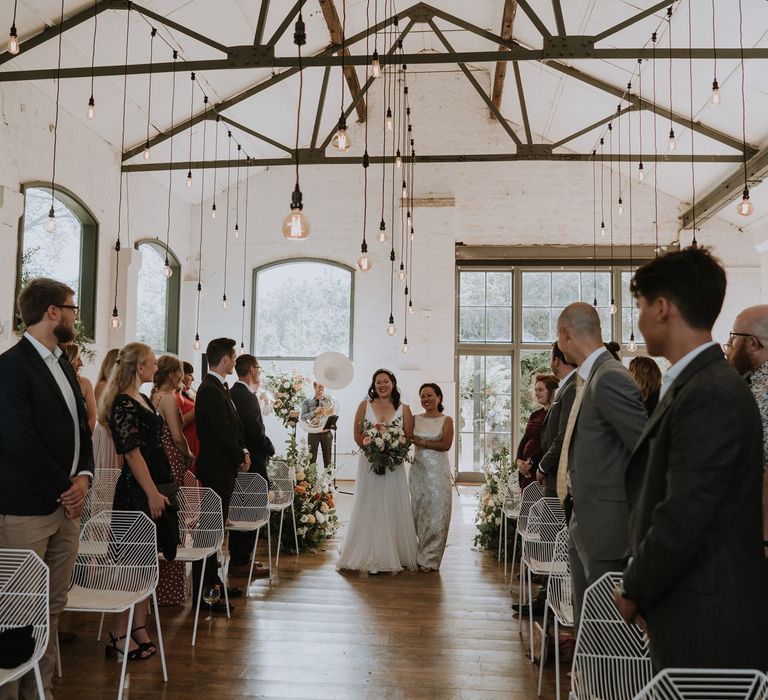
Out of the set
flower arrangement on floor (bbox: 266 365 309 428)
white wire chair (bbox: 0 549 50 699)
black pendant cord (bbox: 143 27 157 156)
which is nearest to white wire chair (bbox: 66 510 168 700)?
white wire chair (bbox: 0 549 50 699)

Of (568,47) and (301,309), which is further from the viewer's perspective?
(301,309)

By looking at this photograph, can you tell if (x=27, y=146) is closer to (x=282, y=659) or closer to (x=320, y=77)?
(x=320, y=77)

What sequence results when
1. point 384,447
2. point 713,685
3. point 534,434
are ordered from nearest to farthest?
point 713,685 < point 534,434 < point 384,447

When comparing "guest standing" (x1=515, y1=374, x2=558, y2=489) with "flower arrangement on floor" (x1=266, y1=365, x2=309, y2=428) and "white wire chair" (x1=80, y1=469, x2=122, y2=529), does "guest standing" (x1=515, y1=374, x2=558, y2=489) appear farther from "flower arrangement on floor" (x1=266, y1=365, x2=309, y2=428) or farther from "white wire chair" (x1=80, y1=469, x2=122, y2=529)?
"flower arrangement on floor" (x1=266, y1=365, x2=309, y2=428)

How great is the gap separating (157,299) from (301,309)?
270 cm

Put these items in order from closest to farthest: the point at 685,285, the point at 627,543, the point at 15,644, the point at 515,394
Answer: the point at 685,285
the point at 15,644
the point at 627,543
the point at 515,394

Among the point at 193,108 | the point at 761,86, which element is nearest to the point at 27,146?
the point at 193,108

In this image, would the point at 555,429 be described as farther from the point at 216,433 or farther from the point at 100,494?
the point at 100,494

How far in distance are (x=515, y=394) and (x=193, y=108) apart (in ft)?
→ 24.9

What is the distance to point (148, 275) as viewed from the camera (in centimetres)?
1191

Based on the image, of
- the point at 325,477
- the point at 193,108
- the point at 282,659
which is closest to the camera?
the point at 282,659

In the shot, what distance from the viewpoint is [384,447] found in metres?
5.96

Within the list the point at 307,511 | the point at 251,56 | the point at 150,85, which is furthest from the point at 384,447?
the point at 150,85

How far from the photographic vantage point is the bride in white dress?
5945 millimetres
